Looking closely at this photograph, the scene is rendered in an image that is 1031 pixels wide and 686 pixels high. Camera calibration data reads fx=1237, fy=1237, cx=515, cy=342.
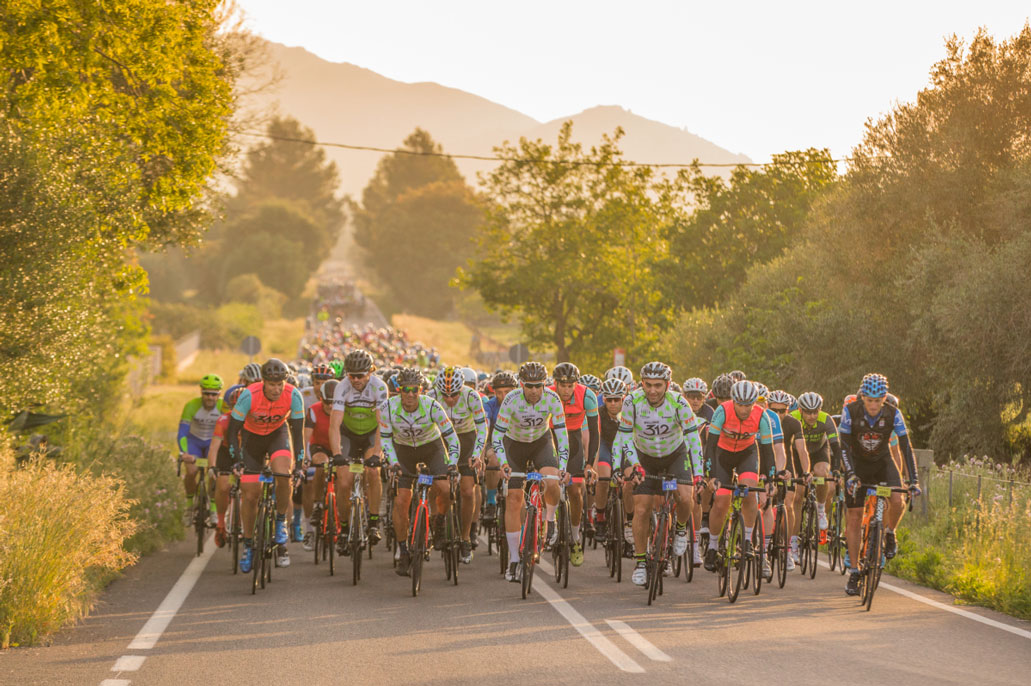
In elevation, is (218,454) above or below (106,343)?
below

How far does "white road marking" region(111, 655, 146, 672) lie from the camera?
8.02 metres

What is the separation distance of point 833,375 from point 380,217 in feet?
383

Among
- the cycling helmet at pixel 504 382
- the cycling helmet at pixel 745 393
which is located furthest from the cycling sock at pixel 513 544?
the cycling helmet at pixel 504 382

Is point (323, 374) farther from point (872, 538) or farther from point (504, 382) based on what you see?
point (872, 538)

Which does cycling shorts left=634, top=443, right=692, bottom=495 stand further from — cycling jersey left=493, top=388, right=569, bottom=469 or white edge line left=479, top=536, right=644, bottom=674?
white edge line left=479, top=536, right=644, bottom=674

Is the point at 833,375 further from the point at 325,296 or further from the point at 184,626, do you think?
the point at 325,296

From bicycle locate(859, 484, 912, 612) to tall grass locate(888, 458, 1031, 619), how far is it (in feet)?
3.69

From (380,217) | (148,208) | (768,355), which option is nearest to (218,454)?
(148,208)

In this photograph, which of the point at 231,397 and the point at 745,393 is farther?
the point at 231,397

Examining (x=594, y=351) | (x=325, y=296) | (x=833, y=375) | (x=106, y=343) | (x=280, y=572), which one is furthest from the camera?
(x=325, y=296)

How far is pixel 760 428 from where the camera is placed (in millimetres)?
11719

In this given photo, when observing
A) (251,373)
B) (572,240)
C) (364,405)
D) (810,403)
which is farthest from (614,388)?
(572,240)

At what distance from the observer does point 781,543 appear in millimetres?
12570

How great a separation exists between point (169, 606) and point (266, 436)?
7.37 feet
